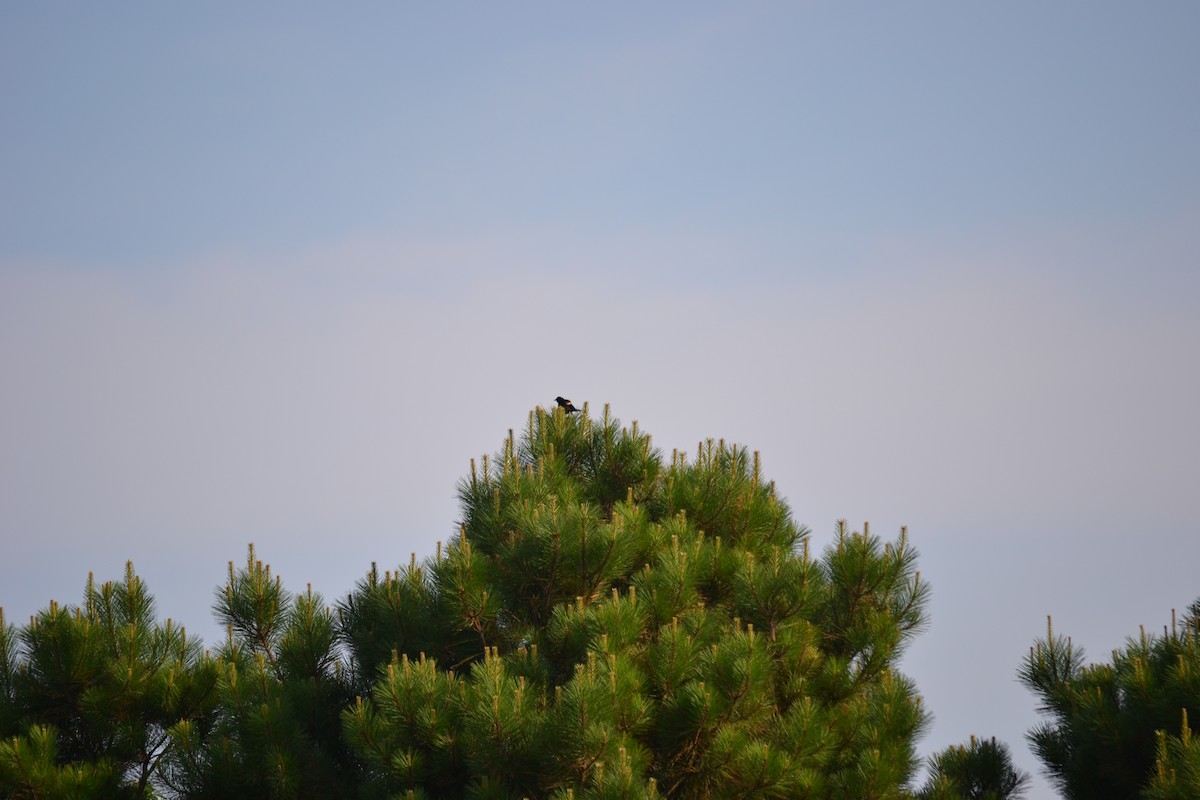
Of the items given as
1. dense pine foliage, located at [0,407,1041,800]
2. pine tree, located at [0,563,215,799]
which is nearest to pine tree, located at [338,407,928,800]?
dense pine foliage, located at [0,407,1041,800]

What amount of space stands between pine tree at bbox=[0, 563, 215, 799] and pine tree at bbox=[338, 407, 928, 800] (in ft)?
5.76

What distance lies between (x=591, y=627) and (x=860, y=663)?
2.95 metres

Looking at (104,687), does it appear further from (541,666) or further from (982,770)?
(982,770)

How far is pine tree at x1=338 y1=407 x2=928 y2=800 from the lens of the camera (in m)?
10.2

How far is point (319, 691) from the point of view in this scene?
12.0 m

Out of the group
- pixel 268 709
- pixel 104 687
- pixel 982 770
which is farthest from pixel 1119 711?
pixel 104 687

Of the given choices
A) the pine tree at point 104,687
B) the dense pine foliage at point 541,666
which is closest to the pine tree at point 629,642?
the dense pine foliage at point 541,666

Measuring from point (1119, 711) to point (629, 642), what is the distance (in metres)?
4.43

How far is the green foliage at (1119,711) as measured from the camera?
35.2 feet

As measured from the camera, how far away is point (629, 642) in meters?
10.5

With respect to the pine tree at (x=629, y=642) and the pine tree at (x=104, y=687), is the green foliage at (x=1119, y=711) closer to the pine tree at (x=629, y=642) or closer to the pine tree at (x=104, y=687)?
the pine tree at (x=629, y=642)

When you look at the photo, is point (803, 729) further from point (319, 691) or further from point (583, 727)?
point (319, 691)

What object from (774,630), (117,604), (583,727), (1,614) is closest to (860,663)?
(774,630)

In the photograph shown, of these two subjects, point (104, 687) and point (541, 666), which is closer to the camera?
point (541, 666)
